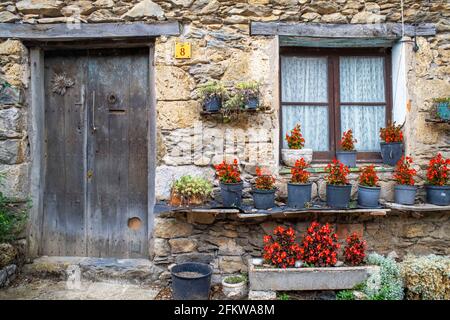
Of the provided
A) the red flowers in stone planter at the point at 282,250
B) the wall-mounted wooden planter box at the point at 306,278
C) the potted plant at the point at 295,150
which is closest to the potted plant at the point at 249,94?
the potted plant at the point at 295,150

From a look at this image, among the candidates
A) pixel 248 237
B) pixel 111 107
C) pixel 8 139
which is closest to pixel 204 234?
pixel 248 237

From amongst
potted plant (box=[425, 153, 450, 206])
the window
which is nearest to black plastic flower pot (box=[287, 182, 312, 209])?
the window

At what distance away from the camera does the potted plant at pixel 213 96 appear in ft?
11.9

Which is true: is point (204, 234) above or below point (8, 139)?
below

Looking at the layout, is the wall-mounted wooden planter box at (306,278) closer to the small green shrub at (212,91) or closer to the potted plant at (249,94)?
the potted plant at (249,94)

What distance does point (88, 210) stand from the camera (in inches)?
162

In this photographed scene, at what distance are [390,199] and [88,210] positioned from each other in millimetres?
3358

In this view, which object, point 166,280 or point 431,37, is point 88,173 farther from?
point 431,37

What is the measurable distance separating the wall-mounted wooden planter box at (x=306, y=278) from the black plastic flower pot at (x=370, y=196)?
2.07 ft

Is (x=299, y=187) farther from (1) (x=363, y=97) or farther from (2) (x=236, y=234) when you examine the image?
(1) (x=363, y=97)

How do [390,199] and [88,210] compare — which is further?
[88,210]

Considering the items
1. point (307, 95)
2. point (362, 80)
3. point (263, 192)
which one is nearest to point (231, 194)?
point (263, 192)
